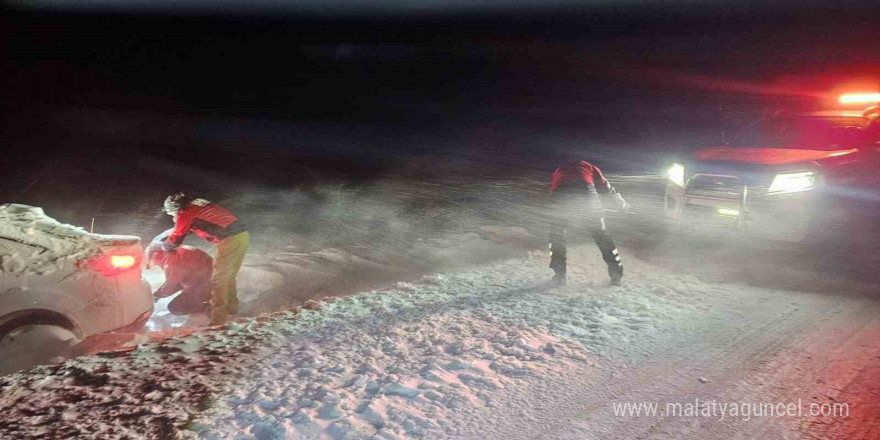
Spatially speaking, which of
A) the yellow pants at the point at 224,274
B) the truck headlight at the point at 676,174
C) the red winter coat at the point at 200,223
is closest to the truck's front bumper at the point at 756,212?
the truck headlight at the point at 676,174

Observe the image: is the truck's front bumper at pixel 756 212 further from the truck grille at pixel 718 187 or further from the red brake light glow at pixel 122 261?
the red brake light glow at pixel 122 261

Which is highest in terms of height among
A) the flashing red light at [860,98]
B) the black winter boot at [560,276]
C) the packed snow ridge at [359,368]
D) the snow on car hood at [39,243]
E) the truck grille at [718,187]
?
the flashing red light at [860,98]

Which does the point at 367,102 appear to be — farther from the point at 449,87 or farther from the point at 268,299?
the point at 268,299

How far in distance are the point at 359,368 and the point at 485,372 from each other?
0.91 meters

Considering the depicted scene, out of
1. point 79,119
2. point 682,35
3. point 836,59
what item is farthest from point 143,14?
point 836,59

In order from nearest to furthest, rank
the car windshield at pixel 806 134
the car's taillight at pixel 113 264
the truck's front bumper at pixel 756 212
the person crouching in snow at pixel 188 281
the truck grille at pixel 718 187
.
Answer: the car's taillight at pixel 113 264, the person crouching in snow at pixel 188 281, the truck's front bumper at pixel 756 212, the truck grille at pixel 718 187, the car windshield at pixel 806 134

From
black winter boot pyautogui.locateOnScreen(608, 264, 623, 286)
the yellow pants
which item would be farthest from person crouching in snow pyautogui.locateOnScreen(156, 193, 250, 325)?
black winter boot pyautogui.locateOnScreen(608, 264, 623, 286)

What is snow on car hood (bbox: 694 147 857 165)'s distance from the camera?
6.90 metres

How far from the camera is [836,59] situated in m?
22.0

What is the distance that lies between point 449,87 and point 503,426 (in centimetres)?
2587

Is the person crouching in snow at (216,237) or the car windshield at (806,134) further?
the car windshield at (806,134)

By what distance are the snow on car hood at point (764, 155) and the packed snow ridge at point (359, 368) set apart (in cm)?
214

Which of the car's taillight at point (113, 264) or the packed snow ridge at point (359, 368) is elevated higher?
the car's taillight at point (113, 264)

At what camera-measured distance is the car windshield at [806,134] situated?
7.52 m
